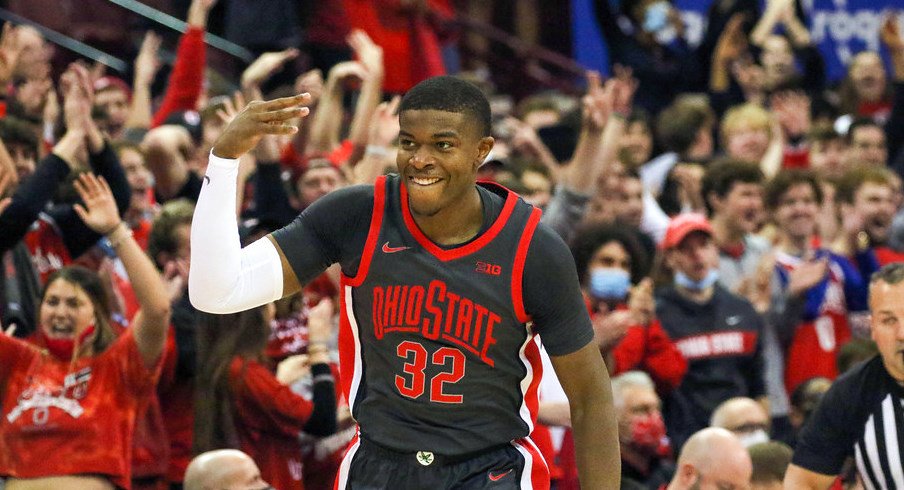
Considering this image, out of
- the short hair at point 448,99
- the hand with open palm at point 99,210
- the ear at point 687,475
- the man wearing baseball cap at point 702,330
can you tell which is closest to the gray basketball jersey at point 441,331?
the short hair at point 448,99

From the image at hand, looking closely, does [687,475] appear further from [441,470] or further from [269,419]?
[441,470]

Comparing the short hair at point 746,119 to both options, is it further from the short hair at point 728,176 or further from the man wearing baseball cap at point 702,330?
the man wearing baseball cap at point 702,330

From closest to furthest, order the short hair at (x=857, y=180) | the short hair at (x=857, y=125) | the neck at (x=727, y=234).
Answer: the neck at (x=727, y=234) < the short hair at (x=857, y=180) < the short hair at (x=857, y=125)

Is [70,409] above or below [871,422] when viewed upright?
below

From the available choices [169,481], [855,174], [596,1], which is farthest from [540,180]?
[596,1]

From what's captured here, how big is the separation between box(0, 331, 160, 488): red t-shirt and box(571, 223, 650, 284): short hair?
7.62ft

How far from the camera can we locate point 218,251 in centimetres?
399

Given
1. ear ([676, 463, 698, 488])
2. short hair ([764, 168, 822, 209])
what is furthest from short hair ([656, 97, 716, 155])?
ear ([676, 463, 698, 488])

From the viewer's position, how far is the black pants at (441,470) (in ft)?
13.6

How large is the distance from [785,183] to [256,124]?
5753 millimetres

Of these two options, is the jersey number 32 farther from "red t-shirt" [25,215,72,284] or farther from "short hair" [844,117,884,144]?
"short hair" [844,117,884,144]

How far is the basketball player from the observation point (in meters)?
4.12

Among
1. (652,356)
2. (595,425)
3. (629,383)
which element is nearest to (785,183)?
(652,356)

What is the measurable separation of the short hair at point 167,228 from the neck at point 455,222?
306cm
